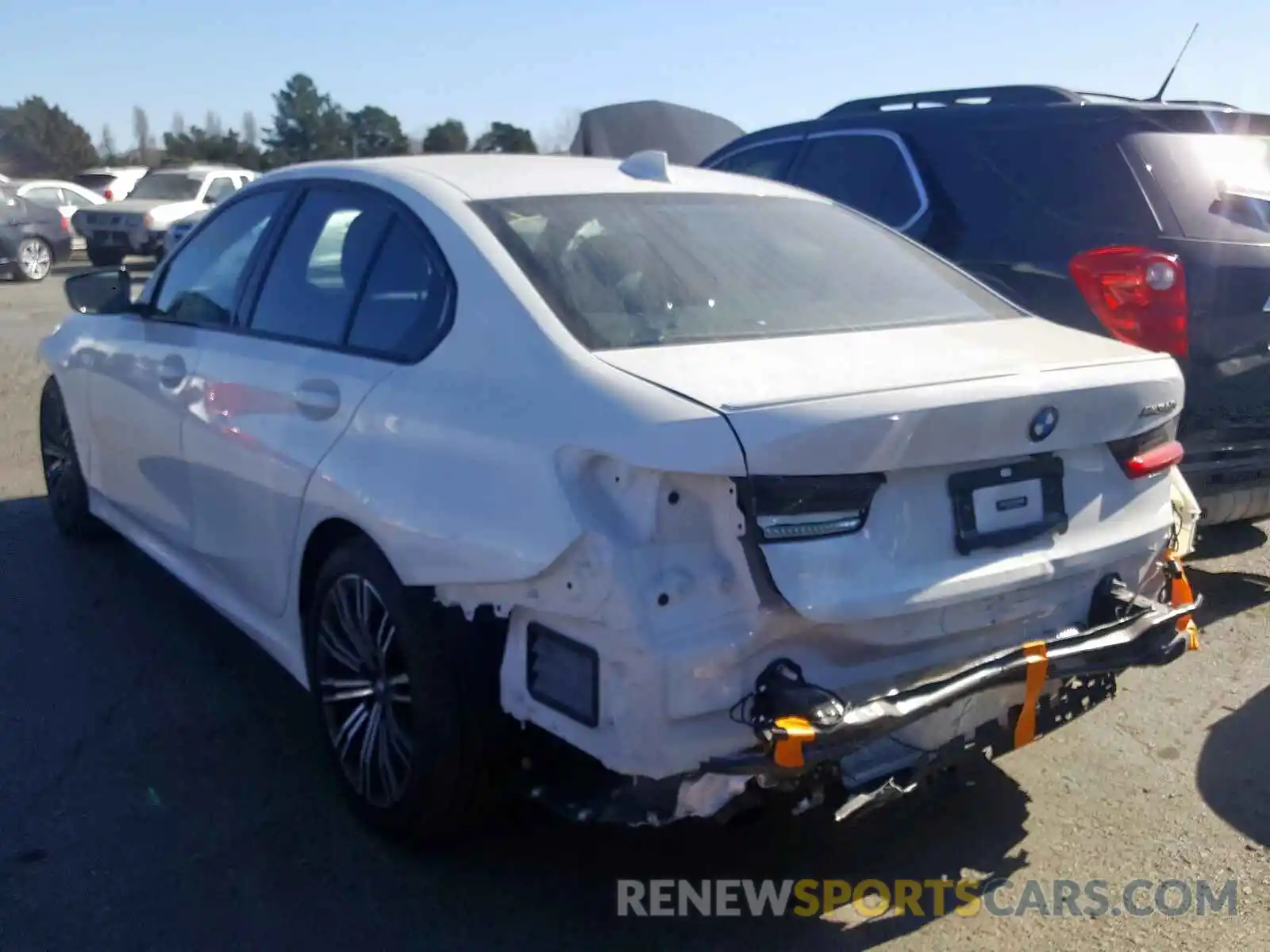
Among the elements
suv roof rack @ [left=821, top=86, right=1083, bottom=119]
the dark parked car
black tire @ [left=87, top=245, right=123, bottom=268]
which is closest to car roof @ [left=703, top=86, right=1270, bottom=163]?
suv roof rack @ [left=821, top=86, right=1083, bottom=119]

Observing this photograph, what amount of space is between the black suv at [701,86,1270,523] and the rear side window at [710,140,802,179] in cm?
76

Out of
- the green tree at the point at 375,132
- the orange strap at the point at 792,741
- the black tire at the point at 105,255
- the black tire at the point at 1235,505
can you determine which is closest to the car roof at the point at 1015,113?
the black tire at the point at 1235,505

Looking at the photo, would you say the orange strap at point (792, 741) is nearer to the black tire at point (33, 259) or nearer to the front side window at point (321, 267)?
the front side window at point (321, 267)

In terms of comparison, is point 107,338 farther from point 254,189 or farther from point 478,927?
point 478,927

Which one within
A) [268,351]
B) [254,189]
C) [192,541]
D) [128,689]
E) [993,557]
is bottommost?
[128,689]

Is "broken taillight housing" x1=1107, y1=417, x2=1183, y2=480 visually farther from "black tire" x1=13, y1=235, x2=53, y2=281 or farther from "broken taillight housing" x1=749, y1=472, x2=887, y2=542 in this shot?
"black tire" x1=13, y1=235, x2=53, y2=281

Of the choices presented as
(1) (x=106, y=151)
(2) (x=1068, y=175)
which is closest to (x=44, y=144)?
(1) (x=106, y=151)

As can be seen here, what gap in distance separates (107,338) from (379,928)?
3.04 m

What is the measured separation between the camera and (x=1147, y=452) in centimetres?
334

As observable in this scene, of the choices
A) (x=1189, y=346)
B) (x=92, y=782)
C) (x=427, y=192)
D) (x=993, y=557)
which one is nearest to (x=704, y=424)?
(x=993, y=557)

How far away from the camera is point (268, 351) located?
400cm

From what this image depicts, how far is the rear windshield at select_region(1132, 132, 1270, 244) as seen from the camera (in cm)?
485

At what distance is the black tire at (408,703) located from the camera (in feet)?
10.2

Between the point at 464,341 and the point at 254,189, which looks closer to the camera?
the point at 464,341
